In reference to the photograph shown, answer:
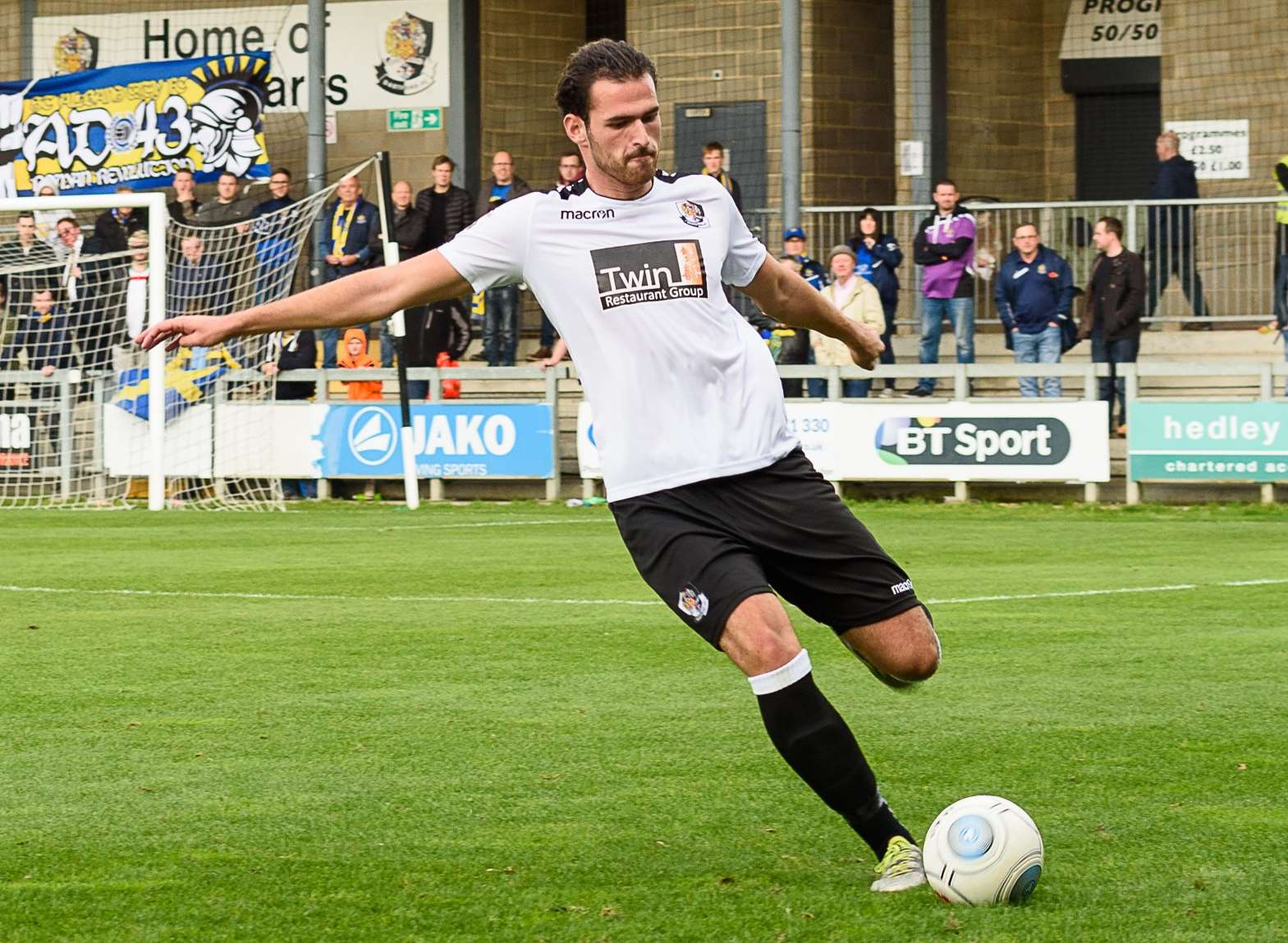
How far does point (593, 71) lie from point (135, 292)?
49.4 feet

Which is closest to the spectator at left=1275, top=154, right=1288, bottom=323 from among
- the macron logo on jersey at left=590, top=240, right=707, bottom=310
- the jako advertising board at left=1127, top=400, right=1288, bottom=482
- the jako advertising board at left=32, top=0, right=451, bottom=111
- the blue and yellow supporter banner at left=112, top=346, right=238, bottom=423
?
the jako advertising board at left=1127, top=400, right=1288, bottom=482

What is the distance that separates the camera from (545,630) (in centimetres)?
1034

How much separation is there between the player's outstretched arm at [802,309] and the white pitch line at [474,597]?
5363 mm

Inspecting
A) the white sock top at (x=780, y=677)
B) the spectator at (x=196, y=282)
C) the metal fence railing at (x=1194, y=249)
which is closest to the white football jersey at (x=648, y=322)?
the white sock top at (x=780, y=677)

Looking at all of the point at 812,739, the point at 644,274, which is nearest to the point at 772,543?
the point at 812,739

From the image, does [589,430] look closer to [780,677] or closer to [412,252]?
[412,252]

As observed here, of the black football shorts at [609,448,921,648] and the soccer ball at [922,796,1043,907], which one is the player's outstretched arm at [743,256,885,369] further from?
the soccer ball at [922,796,1043,907]

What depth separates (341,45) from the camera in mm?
27484

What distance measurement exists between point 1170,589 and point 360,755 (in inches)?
243

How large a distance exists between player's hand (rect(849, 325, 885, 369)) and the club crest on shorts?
1.10m

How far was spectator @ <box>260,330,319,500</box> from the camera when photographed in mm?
21406

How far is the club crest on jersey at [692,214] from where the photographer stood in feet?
18.1

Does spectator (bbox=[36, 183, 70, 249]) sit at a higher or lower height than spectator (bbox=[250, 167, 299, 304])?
higher

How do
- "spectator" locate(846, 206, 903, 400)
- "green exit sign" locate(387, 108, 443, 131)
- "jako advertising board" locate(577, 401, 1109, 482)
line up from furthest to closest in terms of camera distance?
"green exit sign" locate(387, 108, 443, 131)
"spectator" locate(846, 206, 903, 400)
"jako advertising board" locate(577, 401, 1109, 482)
